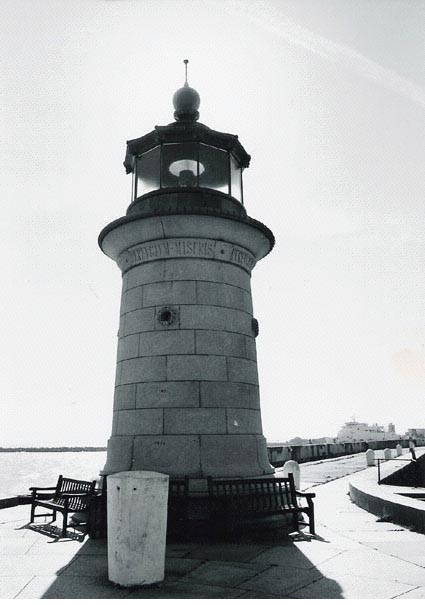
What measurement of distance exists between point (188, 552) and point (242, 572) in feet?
4.40

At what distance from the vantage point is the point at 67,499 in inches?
330

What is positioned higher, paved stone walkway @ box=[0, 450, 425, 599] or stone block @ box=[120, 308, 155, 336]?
stone block @ box=[120, 308, 155, 336]

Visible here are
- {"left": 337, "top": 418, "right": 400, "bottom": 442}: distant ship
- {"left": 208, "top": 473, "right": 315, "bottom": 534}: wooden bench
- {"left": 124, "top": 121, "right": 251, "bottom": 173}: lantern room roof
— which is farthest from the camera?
{"left": 337, "top": 418, "right": 400, "bottom": 442}: distant ship

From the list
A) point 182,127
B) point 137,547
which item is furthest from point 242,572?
point 182,127

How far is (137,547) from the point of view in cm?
536

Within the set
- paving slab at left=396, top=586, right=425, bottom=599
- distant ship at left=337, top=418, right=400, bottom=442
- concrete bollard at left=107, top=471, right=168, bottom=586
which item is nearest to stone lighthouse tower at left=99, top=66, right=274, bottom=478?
concrete bollard at left=107, top=471, right=168, bottom=586

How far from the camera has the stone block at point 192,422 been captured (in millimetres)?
8727

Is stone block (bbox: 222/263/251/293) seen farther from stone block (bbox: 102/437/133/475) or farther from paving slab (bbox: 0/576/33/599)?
paving slab (bbox: 0/576/33/599)

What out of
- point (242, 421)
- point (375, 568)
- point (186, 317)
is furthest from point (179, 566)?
point (186, 317)

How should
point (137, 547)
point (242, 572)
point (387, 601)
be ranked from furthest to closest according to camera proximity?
point (242, 572) → point (137, 547) → point (387, 601)

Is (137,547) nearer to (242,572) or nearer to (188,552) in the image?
(242,572)

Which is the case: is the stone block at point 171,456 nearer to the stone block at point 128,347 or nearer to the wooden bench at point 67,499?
the wooden bench at point 67,499

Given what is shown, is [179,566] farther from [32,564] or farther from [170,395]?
[170,395]

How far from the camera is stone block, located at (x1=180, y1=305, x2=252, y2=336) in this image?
933 cm
